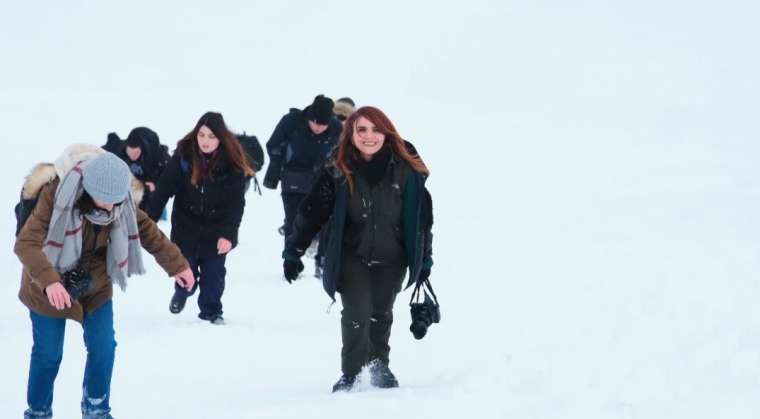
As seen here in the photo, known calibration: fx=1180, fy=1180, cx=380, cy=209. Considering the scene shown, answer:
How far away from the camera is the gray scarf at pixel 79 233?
5215 millimetres

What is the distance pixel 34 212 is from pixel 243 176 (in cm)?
392

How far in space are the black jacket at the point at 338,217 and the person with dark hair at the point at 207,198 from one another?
2591 mm

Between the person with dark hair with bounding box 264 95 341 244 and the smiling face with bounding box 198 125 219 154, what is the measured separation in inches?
106

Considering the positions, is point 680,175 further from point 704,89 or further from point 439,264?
point 704,89

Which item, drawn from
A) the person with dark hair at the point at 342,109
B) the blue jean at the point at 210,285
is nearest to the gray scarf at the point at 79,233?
the blue jean at the point at 210,285

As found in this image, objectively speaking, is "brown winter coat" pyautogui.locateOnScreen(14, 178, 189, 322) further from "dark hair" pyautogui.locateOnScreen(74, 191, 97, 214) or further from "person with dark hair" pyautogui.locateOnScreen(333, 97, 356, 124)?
"person with dark hair" pyautogui.locateOnScreen(333, 97, 356, 124)

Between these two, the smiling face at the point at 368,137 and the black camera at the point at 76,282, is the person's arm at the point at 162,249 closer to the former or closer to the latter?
the black camera at the point at 76,282

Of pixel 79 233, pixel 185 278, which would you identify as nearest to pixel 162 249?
pixel 185 278

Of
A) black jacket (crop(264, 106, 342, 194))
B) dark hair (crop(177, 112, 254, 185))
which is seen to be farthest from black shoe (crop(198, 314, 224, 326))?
black jacket (crop(264, 106, 342, 194))

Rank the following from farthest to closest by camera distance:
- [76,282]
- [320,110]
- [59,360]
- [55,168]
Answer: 1. [320,110]
2. [59,360]
3. [76,282]
4. [55,168]

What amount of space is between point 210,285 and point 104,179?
4285 millimetres

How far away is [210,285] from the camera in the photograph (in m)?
9.42

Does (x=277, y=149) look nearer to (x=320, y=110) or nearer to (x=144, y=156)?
(x=320, y=110)

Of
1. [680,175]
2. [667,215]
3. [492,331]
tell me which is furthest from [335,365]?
[680,175]
